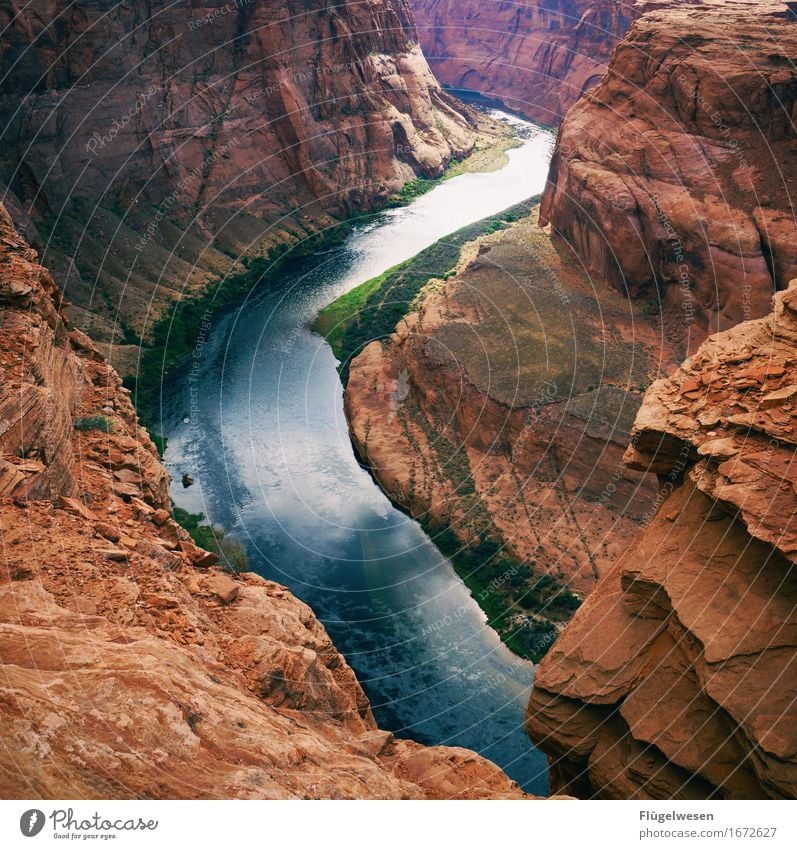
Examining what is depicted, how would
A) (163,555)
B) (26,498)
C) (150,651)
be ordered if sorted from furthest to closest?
1. (163,555)
2. (26,498)
3. (150,651)

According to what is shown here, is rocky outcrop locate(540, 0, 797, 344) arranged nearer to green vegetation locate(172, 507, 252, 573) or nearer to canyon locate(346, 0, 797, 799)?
canyon locate(346, 0, 797, 799)

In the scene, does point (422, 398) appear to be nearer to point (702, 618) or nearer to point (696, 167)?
point (696, 167)

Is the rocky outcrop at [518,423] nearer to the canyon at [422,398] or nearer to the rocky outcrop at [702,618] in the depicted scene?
the canyon at [422,398]

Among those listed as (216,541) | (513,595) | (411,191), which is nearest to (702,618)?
(513,595)

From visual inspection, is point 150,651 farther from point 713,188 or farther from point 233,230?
point 233,230
